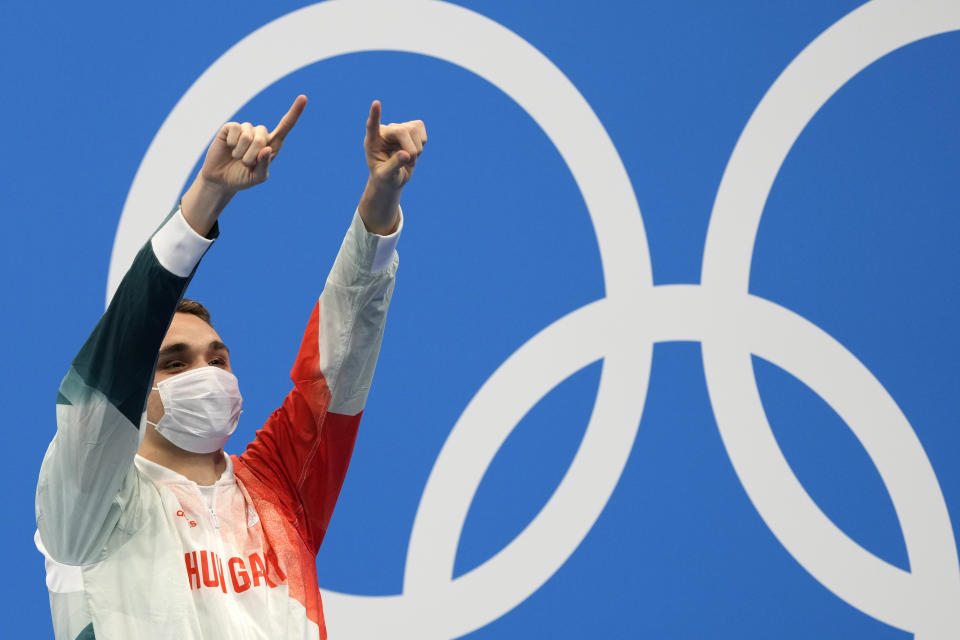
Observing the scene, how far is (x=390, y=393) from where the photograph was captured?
7.91ft

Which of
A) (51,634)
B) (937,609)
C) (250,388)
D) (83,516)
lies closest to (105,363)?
(83,516)

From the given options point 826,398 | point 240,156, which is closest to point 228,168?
point 240,156

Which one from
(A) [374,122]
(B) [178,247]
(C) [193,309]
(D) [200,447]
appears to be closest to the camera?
(B) [178,247]

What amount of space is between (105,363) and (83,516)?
221mm

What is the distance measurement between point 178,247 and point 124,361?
0.16 m

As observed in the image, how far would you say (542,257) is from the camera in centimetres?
247

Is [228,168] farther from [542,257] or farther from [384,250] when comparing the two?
[542,257]

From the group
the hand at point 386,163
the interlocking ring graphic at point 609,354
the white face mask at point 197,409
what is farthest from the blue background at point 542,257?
the hand at point 386,163

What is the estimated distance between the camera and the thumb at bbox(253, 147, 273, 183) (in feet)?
4.31

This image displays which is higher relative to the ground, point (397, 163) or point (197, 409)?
point (397, 163)

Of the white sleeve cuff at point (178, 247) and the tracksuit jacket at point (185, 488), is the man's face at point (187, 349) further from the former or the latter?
the white sleeve cuff at point (178, 247)

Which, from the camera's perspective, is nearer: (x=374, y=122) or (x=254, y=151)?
(x=254, y=151)

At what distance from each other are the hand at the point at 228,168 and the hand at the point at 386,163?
220mm

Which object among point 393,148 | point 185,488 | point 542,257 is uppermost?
point 542,257
